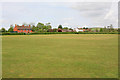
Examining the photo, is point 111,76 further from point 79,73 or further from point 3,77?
point 3,77

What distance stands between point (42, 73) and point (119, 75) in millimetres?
2646

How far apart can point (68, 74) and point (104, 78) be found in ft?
3.88

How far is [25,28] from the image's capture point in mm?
83562

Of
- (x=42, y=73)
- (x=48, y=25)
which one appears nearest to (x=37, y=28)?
(x=48, y=25)

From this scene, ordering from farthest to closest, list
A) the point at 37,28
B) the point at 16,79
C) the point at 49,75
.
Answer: the point at 37,28
the point at 49,75
the point at 16,79

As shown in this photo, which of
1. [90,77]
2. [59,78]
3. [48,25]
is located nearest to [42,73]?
[59,78]

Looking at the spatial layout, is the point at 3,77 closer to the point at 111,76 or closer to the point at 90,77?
the point at 90,77

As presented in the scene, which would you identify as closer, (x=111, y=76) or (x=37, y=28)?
(x=111, y=76)

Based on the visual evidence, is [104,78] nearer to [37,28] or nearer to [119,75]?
[119,75]

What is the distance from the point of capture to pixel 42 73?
15.9ft

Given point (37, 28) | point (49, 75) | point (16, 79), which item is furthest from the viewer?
point (37, 28)

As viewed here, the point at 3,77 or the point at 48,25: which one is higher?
the point at 48,25

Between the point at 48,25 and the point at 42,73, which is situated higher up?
the point at 48,25

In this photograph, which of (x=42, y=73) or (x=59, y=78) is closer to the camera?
(x=59, y=78)
